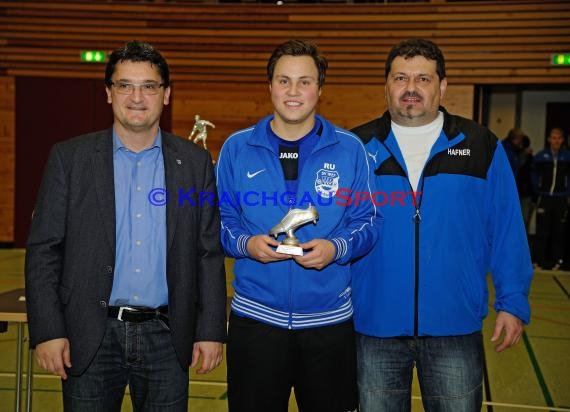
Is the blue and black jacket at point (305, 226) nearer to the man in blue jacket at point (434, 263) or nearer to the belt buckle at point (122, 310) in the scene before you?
the man in blue jacket at point (434, 263)

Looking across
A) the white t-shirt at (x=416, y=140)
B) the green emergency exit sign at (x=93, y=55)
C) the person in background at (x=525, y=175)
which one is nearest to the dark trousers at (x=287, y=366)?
the white t-shirt at (x=416, y=140)

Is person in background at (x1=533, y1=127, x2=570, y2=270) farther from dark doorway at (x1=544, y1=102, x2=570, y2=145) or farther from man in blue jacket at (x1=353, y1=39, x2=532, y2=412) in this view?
man in blue jacket at (x1=353, y1=39, x2=532, y2=412)

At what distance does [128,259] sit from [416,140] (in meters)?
1.35

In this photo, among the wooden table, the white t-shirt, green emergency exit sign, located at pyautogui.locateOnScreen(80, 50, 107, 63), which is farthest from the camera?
green emergency exit sign, located at pyautogui.locateOnScreen(80, 50, 107, 63)

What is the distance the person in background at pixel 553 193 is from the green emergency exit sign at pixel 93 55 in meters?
7.79

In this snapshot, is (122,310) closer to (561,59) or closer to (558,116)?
(561,59)

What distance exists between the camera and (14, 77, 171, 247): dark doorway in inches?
484

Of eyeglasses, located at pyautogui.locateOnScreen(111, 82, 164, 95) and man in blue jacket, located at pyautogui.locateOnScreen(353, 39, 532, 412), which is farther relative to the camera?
man in blue jacket, located at pyautogui.locateOnScreen(353, 39, 532, 412)

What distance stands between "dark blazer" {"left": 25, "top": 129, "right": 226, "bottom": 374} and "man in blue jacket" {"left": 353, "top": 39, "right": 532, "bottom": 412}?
74 centimetres

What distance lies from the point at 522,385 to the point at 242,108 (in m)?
8.05

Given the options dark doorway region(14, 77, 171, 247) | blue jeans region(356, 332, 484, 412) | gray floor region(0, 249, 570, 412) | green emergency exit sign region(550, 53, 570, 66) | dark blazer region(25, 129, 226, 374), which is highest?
green emergency exit sign region(550, 53, 570, 66)

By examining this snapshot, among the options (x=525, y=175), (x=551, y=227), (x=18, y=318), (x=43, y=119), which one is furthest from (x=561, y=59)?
(x=18, y=318)

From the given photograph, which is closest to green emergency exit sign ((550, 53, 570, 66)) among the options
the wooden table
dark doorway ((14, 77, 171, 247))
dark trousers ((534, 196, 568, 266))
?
dark trousers ((534, 196, 568, 266))

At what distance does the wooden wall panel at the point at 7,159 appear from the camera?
40.4ft
